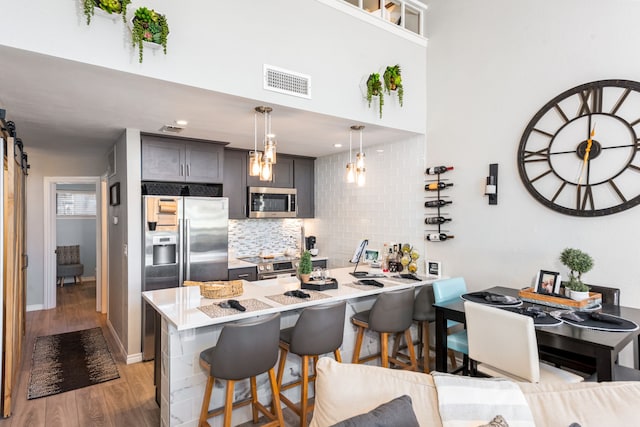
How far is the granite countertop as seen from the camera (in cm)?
229

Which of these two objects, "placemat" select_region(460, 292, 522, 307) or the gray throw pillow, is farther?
"placemat" select_region(460, 292, 522, 307)

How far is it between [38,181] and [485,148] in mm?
6282

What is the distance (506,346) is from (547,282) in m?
0.93

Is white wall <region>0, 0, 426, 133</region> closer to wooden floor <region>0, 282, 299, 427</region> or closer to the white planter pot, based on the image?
the white planter pot

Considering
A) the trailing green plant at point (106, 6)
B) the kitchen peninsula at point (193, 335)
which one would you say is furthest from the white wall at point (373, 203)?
the trailing green plant at point (106, 6)

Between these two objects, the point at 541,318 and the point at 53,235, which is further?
the point at 53,235

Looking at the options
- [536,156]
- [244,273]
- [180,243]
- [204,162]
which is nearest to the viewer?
[536,156]

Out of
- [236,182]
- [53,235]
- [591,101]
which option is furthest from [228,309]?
[53,235]

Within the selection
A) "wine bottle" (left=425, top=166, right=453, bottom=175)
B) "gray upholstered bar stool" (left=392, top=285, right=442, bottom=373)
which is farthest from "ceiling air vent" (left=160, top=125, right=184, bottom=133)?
"gray upholstered bar stool" (left=392, top=285, right=442, bottom=373)

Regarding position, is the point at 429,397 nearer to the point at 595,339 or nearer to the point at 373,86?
the point at 595,339

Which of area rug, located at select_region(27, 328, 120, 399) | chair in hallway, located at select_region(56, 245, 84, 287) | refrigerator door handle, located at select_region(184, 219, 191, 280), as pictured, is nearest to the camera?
area rug, located at select_region(27, 328, 120, 399)

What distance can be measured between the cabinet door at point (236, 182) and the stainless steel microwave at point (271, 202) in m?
0.10

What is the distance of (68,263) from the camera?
25.6ft

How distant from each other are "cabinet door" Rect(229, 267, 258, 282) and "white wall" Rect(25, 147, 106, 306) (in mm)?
2890
